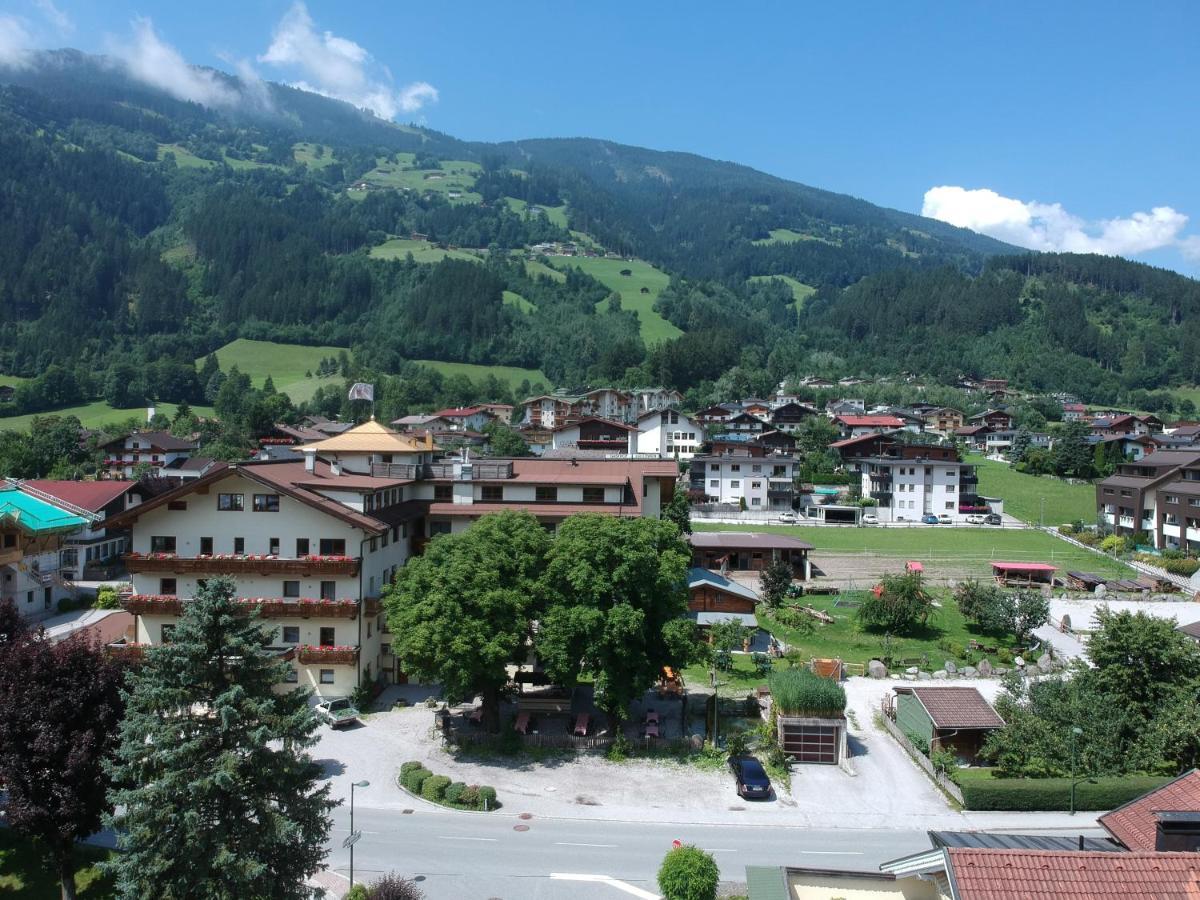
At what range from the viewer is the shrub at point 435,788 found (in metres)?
26.0

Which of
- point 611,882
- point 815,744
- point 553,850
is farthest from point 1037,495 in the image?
point 611,882

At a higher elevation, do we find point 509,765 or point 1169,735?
point 1169,735

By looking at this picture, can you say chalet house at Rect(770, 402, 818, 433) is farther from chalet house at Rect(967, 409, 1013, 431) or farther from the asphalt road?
the asphalt road

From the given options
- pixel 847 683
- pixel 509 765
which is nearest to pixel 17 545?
pixel 509 765

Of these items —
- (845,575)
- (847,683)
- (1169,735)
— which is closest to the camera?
(1169,735)

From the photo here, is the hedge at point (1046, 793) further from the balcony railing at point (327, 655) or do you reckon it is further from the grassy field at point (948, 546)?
the grassy field at point (948, 546)

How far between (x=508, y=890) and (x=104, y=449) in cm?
9420

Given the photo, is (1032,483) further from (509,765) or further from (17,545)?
(17,545)

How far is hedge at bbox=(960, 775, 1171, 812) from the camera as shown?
84.1 ft

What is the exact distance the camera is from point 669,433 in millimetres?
114438

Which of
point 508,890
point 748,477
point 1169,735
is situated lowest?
point 508,890

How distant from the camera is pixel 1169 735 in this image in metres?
27.1

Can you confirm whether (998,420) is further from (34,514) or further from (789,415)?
(34,514)

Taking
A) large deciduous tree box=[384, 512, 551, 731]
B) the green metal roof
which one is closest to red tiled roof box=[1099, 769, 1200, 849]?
large deciduous tree box=[384, 512, 551, 731]
